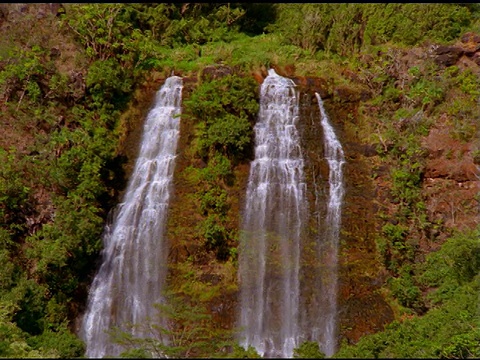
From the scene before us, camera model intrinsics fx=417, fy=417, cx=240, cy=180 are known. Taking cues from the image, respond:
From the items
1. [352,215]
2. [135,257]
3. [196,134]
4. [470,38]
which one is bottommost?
[135,257]

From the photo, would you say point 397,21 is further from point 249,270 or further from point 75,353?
point 75,353

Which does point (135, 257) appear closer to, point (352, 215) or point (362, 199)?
point (352, 215)

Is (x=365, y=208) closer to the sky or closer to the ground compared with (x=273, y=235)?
closer to the sky

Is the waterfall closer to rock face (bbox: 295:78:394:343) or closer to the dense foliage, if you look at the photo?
the dense foliage

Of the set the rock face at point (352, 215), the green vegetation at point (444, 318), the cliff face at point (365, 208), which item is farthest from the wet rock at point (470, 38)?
the green vegetation at point (444, 318)

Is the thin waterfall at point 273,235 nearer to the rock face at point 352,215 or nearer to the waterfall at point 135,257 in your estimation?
the rock face at point 352,215

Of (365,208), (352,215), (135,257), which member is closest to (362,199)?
(365,208)
